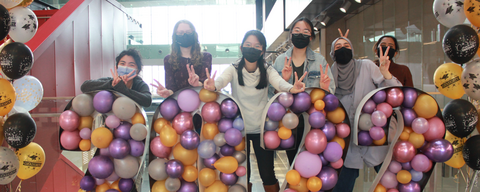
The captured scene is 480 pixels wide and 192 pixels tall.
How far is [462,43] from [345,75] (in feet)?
2.40

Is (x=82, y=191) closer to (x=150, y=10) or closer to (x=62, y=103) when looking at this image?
(x=62, y=103)

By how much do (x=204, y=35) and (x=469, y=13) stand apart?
14.5 meters

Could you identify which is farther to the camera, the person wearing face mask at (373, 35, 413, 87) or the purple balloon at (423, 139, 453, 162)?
the person wearing face mask at (373, 35, 413, 87)

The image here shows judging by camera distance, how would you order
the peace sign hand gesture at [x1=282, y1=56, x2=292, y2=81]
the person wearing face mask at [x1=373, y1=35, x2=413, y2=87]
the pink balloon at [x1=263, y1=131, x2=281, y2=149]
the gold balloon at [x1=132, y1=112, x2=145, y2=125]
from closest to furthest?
the pink balloon at [x1=263, y1=131, x2=281, y2=149] < the gold balloon at [x1=132, y1=112, x2=145, y2=125] < the peace sign hand gesture at [x1=282, y1=56, x2=292, y2=81] < the person wearing face mask at [x1=373, y1=35, x2=413, y2=87]

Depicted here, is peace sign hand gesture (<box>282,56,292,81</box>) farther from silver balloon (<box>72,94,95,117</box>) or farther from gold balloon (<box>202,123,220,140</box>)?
silver balloon (<box>72,94,95,117</box>)

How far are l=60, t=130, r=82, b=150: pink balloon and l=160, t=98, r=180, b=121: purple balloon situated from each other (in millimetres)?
638

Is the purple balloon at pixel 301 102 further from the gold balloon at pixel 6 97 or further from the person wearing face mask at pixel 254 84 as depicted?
the gold balloon at pixel 6 97

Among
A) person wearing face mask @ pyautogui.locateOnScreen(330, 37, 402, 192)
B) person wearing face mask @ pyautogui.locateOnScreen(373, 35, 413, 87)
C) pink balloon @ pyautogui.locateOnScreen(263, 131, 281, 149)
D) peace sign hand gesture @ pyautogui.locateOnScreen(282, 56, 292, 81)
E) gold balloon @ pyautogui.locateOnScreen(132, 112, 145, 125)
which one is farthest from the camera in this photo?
person wearing face mask @ pyautogui.locateOnScreen(373, 35, 413, 87)

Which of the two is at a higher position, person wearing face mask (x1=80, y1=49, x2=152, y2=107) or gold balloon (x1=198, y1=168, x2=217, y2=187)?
person wearing face mask (x1=80, y1=49, x2=152, y2=107)

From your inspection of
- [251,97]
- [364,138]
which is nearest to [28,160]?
[251,97]

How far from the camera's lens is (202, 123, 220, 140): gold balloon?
1.72 metres

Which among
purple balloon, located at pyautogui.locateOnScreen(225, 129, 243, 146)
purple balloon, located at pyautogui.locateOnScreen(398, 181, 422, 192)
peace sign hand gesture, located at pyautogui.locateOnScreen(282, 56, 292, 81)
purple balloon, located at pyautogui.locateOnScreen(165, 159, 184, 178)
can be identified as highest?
peace sign hand gesture, located at pyautogui.locateOnScreen(282, 56, 292, 81)

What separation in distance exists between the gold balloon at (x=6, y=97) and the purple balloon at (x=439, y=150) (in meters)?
2.86

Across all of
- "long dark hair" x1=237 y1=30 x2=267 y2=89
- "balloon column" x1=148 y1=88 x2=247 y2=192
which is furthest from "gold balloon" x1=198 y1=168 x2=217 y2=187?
"long dark hair" x1=237 y1=30 x2=267 y2=89
